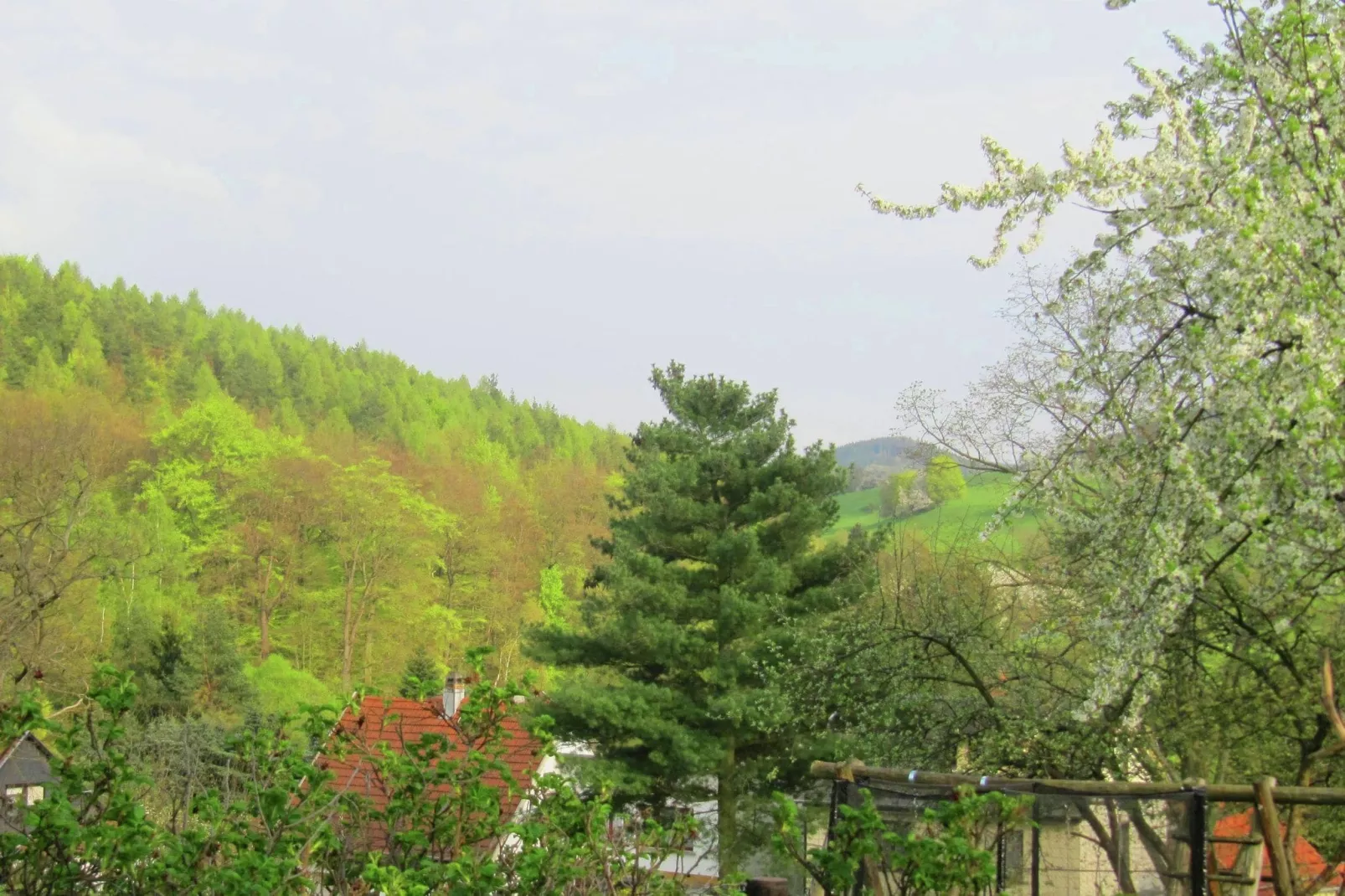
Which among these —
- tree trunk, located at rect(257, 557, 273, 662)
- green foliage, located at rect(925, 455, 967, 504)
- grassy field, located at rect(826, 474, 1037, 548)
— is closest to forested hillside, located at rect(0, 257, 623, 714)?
tree trunk, located at rect(257, 557, 273, 662)

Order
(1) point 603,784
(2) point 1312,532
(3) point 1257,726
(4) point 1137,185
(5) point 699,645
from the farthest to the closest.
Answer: (5) point 699,645, (3) point 1257,726, (4) point 1137,185, (2) point 1312,532, (1) point 603,784

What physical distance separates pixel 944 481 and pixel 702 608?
484cm

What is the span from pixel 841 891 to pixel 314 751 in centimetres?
179

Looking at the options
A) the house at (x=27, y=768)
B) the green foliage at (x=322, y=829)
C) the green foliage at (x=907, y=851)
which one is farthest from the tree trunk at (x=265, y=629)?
the green foliage at (x=907, y=851)

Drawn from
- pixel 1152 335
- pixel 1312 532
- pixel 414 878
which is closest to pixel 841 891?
pixel 414 878

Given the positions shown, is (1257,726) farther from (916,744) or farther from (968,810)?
(968,810)

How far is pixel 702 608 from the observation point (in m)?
20.6

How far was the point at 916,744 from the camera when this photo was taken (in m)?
10.8

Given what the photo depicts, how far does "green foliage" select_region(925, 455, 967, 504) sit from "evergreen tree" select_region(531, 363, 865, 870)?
186cm

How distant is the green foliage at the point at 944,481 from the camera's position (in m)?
16.2

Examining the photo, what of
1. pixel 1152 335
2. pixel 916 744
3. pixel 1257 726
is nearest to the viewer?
pixel 1152 335

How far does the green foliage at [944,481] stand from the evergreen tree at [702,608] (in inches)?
73.3

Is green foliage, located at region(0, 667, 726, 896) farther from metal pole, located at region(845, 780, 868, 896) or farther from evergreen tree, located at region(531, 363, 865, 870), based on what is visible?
evergreen tree, located at region(531, 363, 865, 870)

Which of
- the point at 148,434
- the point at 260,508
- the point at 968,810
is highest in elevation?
the point at 148,434
